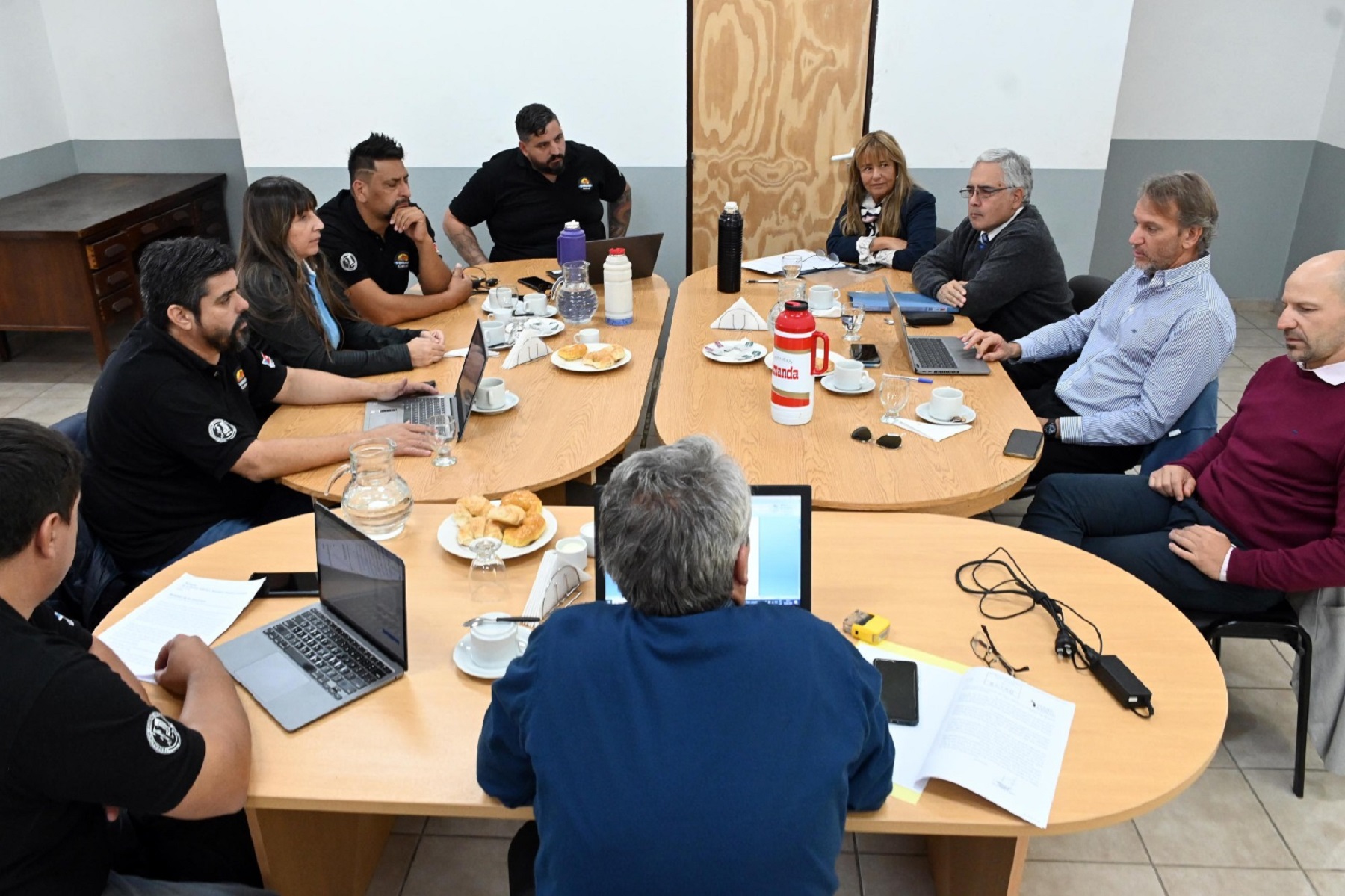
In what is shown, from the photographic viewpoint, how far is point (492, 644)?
1.72m

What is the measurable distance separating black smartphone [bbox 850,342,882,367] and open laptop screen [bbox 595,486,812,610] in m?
1.48

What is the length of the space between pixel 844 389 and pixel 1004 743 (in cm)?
152

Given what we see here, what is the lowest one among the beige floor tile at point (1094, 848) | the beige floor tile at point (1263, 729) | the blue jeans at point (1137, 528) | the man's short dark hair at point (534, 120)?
the beige floor tile at point (1094, 848)

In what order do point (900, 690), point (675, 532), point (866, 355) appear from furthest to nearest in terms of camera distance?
point (866, 355) → point (900, 690) → point (675, 532)

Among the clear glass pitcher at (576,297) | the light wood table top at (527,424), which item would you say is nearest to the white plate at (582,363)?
the light wood table top at (527,424)

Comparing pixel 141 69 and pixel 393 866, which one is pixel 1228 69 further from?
pixel 141 69

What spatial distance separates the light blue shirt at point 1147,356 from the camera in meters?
2.82

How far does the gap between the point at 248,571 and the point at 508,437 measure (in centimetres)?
Answer: 82

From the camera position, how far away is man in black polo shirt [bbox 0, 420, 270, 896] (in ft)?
4.32

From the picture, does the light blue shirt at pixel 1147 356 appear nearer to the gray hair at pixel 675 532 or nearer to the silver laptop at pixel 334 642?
the gray hair at pixel 675 532

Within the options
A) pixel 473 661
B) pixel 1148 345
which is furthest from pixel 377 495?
pixel 1148 345

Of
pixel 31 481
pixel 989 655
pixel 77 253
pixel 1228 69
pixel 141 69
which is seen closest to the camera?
pixel 31 481

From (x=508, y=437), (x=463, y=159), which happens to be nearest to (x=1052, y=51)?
(x=463, y=159)

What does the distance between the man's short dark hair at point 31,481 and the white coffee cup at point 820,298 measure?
268 centimetres
